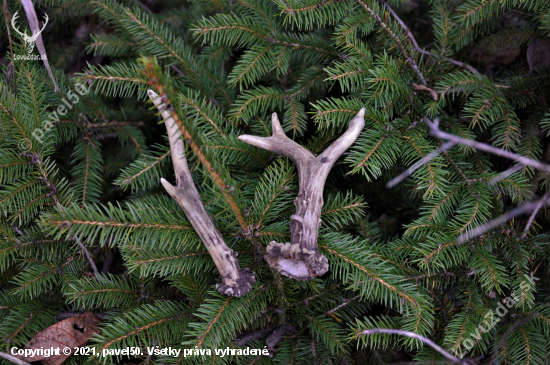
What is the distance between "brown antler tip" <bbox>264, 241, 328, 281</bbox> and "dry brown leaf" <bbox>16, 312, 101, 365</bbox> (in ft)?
2.72

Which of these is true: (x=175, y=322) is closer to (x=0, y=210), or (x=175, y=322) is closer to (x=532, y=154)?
(x=0, y=210)

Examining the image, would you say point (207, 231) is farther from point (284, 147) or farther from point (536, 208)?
point (536, 208)

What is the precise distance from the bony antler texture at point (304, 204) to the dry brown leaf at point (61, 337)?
0.86 m

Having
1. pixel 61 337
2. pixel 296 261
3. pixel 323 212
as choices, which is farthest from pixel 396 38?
pixel 61 337

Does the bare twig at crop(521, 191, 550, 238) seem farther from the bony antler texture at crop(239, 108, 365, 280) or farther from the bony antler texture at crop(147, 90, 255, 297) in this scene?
the bony antler texture at crop(147, 90, 255, 297)

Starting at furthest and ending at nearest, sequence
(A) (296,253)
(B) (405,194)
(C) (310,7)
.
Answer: (B) (405,194), (C) (310,7), (A) (296,253)

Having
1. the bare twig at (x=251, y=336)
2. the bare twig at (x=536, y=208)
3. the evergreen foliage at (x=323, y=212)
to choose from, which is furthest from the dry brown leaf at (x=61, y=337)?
the bare twig at (x=536, y=208)

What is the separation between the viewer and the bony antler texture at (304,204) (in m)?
1.24

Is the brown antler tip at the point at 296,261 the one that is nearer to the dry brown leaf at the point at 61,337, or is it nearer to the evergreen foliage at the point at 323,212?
the evergreen foliage at the point at 323,212

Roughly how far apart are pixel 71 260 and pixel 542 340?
192 centimetres

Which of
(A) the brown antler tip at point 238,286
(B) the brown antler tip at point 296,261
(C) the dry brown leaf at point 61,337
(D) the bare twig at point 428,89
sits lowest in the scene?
(C) the dry brown leaf at point 61,337

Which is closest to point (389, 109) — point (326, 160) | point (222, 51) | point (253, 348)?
point (326, 160)

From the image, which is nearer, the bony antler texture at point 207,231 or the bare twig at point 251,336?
the bony antler texture at point 207,231

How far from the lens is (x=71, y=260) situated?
158cm
